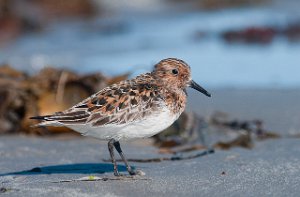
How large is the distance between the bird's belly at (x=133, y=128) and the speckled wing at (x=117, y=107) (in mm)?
31

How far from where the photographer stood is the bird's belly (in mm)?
4656

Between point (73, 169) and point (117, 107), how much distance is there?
60 centimetres

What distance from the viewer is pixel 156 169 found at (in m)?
5.02

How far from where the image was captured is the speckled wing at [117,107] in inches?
183

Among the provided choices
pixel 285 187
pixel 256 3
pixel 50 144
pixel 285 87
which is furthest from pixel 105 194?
pixel 256 3

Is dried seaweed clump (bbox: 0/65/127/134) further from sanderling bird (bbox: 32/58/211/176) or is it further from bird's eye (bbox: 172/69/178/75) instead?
sanderling bird (bbox: 32/58/211/176)

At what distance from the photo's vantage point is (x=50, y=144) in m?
6.04

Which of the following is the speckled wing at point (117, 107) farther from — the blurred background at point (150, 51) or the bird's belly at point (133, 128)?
the blurred background at point (150, 51)

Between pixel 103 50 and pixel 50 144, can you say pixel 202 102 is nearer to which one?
pixel 50 144

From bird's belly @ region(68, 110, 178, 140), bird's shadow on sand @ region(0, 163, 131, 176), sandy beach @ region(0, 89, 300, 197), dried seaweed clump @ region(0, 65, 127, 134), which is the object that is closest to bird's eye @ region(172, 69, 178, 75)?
bird's belly @ region(68, 110, 178, 140)

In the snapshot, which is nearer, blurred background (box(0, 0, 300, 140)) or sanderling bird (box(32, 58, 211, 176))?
sanderling bird (box(32, 58, 211, 176))

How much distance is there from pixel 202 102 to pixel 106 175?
127 inches

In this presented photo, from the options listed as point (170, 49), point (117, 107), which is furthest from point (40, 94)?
point (170, 49)

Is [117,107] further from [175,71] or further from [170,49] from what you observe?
[170,49]
